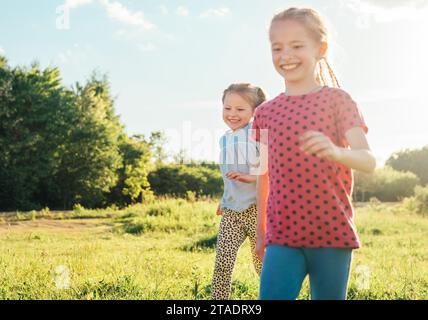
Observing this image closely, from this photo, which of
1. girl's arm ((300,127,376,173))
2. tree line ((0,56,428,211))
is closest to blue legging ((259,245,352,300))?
girl's arm ((300,127,376,173))

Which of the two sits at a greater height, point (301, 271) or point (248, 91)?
point (248, 91)

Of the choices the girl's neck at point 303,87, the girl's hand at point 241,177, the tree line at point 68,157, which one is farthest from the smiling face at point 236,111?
the tree line at point 68,157

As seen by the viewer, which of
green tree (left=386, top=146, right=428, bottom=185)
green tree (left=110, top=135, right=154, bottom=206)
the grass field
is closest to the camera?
the grass field

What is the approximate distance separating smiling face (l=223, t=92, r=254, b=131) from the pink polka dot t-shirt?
1410 millimetres

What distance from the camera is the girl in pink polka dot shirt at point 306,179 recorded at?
233 cm

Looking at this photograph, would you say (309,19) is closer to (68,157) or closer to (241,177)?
(241,177)

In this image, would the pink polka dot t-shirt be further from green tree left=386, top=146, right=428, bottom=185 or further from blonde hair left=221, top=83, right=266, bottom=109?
green tree left=386, top=146, right=428, bottom=185

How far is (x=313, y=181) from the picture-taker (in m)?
2.36

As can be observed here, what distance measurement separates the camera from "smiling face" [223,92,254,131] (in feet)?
12.7

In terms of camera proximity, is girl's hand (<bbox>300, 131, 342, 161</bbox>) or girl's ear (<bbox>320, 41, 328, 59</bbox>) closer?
girl's hand (<bbox>300, 131, 342, 161</bbox>)

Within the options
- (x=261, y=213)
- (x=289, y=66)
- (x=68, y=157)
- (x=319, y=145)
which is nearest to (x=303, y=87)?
(x=289, y=66)

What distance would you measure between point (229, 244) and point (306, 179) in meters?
1.48

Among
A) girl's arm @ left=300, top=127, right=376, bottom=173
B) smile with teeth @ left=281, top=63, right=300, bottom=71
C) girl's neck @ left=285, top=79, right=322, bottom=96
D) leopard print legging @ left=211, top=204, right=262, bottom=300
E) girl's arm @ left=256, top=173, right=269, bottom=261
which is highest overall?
smile with teeth @ left=281, top=63, right=300, bottom=71
